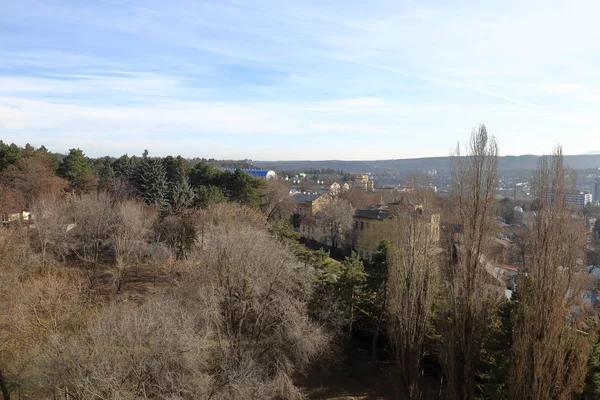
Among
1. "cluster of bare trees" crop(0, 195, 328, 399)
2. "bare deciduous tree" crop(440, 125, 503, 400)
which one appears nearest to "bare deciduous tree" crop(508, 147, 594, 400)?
"bare deciduous tree" crop(440, 125, 503, 400)

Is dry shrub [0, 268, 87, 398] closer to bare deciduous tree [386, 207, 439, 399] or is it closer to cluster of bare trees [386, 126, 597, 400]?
bare deciduous tree [386, 207, 439, 399]

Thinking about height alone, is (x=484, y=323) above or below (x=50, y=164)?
below

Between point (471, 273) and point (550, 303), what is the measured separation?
2050 millimetres

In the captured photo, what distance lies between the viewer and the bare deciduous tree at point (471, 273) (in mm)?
9359

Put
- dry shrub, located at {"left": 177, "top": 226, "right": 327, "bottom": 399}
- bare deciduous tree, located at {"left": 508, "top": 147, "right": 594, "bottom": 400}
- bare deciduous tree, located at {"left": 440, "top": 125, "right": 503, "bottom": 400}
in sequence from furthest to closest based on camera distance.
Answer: dry shrub, located at {"left": 177, "top": 226, "right": 327, "bottom": 399}
bare deciduous tree, located at {"left": 440, "top": 125, "right": 503, "bottom": 400}
bare deciduous tree, located at {"left": 508, "top": 147, "right": 594, "bottom": 400}

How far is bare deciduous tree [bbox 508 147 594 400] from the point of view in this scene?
734 centimetres

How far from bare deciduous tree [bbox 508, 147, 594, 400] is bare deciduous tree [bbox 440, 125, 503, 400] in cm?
123

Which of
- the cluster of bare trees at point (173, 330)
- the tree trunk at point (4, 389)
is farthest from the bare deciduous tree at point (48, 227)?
the tree trunk at point (4, 389)

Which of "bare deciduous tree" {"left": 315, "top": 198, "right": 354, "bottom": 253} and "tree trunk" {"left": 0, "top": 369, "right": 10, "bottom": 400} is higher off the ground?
"bare deciduous tree" {"left": 315, "top": 198, "right": 354, "bottom": 253}

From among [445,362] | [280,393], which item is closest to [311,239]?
[280,393]

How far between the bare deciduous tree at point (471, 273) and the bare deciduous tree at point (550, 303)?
1228mm

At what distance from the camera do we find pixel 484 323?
9477mm

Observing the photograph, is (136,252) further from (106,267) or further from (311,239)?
(311,239)

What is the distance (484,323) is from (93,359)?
29.6ft
